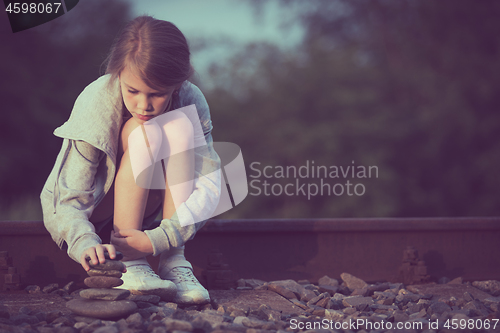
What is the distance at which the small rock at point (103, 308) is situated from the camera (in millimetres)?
1563

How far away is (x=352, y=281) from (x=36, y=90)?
4.83 metres

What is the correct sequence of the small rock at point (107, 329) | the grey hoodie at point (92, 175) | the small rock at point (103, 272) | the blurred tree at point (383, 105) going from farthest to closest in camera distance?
the blurred tree at point (383, 105), the grey hoodie at point (92, 175), the small rock at point (103, 272), the small rock at point (107, 329)

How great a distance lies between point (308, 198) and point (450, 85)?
99.6 inches

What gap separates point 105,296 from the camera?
1604mm

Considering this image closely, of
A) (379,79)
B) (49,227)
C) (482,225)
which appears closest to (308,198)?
(379,79)

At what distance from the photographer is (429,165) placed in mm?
6152

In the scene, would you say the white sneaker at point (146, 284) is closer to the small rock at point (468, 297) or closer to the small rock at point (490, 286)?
the small rock at point (468, 297)

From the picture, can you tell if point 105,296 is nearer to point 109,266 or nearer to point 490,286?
point 109,266

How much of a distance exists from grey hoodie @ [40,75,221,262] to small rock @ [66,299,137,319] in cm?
28

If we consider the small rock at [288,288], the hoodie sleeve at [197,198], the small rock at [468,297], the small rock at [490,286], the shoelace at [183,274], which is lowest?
the small rock at [490,286]

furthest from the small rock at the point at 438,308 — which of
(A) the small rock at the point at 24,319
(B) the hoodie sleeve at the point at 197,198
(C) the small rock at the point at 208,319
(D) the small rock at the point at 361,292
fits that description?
(A) the small rock at the point at 24,319

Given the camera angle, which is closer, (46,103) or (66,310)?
(66,310)

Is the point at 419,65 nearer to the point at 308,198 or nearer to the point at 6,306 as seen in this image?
the point at 308,198

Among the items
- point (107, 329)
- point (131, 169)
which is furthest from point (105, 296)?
point (131, 169)
